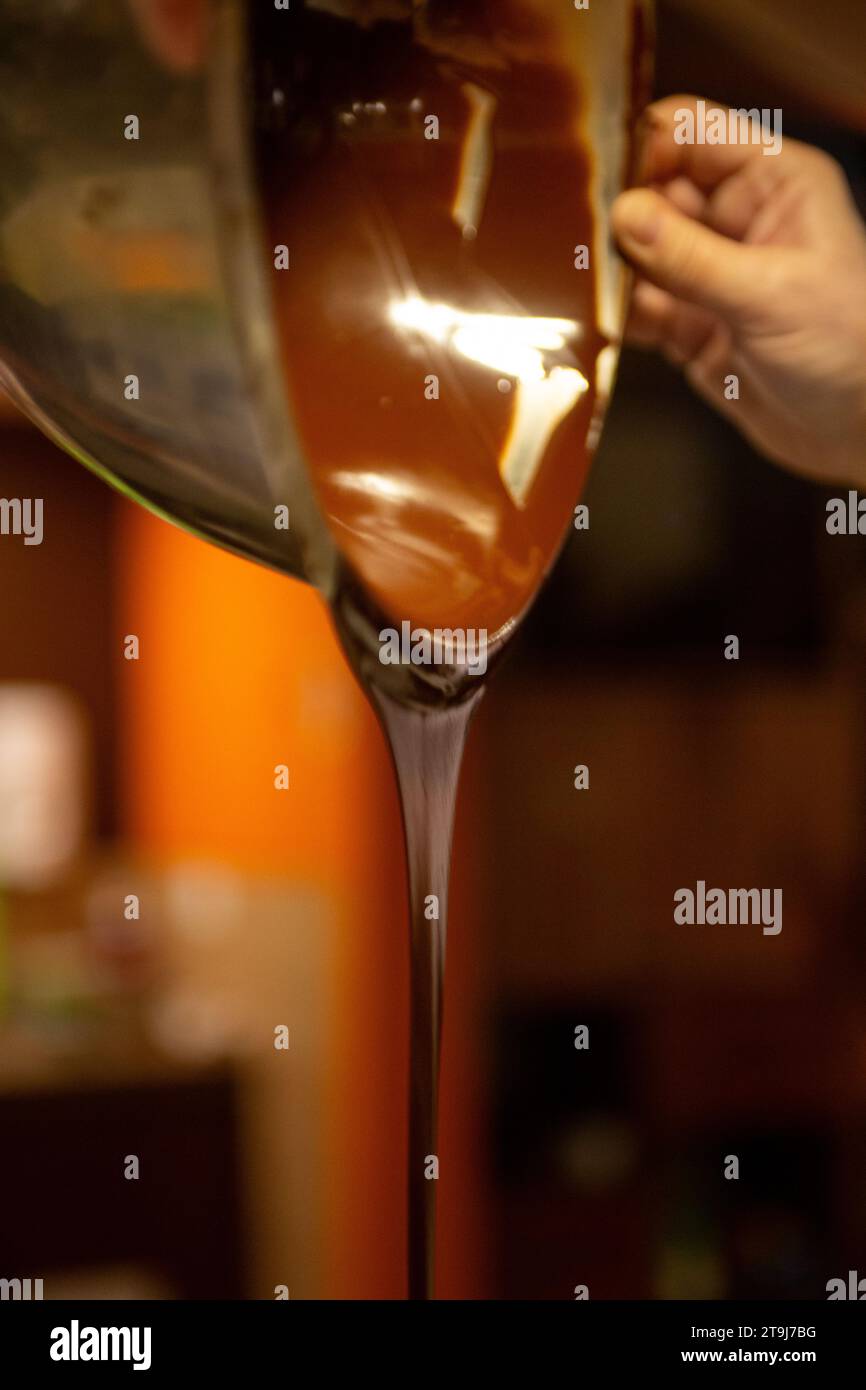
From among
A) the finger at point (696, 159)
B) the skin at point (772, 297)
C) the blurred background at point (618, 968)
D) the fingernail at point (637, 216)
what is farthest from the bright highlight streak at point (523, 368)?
the blurred background at point (618, 968)

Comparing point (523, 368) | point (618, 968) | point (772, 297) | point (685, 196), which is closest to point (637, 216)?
point (523, 368)

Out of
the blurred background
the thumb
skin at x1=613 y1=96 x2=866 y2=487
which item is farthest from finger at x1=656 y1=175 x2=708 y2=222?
the blurred background

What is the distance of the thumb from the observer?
0.53 m

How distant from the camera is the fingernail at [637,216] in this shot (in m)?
0.53

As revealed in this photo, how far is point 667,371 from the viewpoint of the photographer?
214cm

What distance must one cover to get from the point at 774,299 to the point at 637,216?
0.26 metres

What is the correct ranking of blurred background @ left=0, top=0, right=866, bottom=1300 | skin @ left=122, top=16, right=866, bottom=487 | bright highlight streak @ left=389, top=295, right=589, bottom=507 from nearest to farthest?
bright highlight streak @ left=389, top=295, right=589, bottom=507, skin @ left=122, top=16, right=866, bottom=487, blurred background @ left=0, top=0, right=866, bottom=1300

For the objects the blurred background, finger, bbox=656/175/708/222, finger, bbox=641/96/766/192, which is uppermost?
finger, bbox=641/96/766/192

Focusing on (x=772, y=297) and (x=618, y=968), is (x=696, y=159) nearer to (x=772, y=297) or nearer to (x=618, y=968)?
(x=772, y=297)

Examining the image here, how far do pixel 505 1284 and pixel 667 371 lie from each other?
129cm

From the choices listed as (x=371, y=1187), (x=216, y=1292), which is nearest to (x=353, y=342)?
(x=371, y=1187)

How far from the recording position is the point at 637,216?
1.73ft

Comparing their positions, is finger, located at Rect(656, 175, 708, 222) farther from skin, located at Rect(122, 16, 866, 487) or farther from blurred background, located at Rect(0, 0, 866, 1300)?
blurred background, located at Rect(0, 0, 866, 1300)

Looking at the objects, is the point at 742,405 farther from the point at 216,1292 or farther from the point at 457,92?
the point at 216,1292
